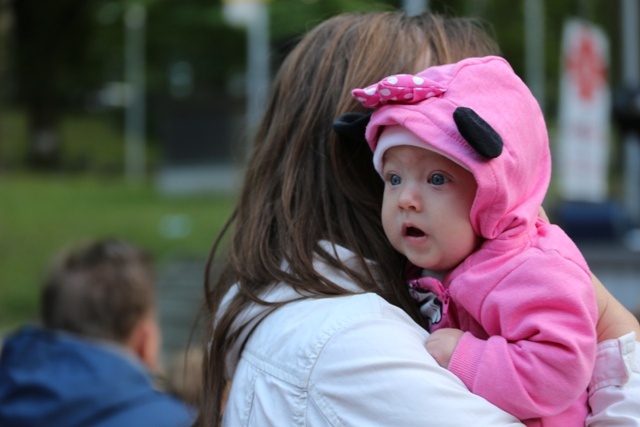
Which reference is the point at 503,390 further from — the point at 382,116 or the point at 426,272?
the point at 382,116

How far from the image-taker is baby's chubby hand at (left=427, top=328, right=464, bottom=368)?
1.46 metres

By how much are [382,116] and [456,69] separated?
5.5 inches

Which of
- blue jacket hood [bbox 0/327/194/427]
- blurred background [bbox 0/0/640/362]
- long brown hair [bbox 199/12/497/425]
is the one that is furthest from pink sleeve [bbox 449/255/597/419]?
blue jacket hood [bbox 0/327/194/427]

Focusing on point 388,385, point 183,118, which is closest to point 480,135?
point 388,385

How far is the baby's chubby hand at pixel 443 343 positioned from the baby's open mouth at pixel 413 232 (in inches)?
6.0

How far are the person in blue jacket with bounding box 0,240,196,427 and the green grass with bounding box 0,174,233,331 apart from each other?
7.96 metres

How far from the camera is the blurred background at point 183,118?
8438mm

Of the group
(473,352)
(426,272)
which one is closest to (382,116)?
(426,272)

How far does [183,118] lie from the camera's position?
29516 millimetres

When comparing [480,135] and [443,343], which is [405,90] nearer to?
[480,135]

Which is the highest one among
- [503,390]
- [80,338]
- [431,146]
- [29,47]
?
[431,146]

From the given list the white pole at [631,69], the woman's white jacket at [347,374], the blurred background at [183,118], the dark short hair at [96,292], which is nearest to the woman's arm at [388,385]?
the woman's white jacket at [347,374]

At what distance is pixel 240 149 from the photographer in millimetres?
2412

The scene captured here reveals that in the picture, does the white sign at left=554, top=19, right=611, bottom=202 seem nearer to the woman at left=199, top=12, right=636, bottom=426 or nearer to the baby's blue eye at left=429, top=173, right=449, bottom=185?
the woman at left=199, top=12, right=636, bottom=426
